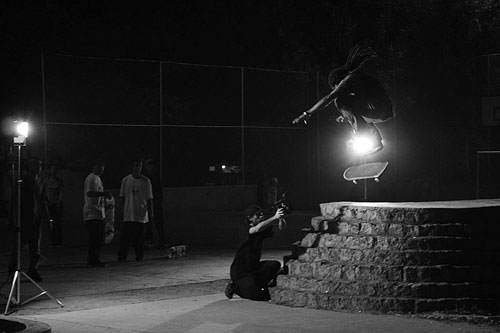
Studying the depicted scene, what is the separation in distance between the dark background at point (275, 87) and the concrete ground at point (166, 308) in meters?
13.5

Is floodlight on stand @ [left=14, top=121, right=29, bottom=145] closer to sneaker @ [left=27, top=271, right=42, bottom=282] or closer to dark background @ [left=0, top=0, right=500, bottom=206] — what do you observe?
sneaker @ [left=27, top=271, right=42, bottom=282]

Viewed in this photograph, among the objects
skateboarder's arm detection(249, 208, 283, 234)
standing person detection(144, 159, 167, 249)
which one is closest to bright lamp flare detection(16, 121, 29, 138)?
skateboarder's arm detection(249, 208, 283, 234)

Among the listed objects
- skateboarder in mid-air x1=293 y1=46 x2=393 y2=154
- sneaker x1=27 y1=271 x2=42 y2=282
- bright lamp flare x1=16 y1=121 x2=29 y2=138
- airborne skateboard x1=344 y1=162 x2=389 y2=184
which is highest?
skateboarder in mid-air x1=293 y1=46 x2=393 y2=154

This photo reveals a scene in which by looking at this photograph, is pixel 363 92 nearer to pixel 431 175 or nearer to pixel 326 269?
pixel 326 269

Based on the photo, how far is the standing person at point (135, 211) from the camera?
1703 cm

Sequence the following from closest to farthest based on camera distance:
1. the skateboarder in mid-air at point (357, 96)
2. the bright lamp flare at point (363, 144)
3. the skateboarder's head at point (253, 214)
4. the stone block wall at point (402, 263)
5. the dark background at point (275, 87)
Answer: the stone block wall at point (402, 263) → the skateboarder's head at point (253, 214) → the skateboarder in mid-air at point (357, 96) → the bright lamp flare at point (363, 144) → the dark background at point (275, 87)

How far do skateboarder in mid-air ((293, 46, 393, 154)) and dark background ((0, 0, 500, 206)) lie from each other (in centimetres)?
1592

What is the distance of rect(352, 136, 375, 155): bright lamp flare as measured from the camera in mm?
13445

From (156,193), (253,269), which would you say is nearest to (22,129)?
(253,269)

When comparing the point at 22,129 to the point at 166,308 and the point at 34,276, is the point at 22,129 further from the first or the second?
the point at 166,308

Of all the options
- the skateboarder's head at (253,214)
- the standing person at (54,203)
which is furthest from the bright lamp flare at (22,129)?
the standing person at (54,203)

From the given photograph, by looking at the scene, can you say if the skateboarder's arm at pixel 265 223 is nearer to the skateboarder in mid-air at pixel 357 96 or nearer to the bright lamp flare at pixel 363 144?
the skateboarder in mid-air at pixel 357 96

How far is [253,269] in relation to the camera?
492 inches

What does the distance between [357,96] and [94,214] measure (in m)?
5.63
